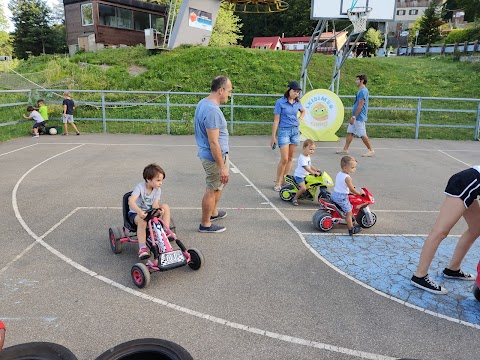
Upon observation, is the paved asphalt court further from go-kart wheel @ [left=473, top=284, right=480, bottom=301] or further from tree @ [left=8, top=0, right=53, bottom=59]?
tree @ [left=8, top=0, right=53, bottom=59]

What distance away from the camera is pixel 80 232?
5574 mm

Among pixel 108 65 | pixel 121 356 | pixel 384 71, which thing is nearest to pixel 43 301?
pixel 121 356

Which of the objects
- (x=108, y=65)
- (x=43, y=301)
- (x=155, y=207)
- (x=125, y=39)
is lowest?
(x=43, y=301)

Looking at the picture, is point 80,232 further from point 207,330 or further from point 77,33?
point 77,33

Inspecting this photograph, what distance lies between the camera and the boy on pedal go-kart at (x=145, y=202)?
450 centimetres

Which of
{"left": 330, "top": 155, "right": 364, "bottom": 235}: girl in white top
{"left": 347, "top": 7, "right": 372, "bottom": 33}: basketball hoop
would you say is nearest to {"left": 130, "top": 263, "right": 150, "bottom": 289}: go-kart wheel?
{"left": 330, "top": 155, "right": 364, "bottom": 235}: girl in white top

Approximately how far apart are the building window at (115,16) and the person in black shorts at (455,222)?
95.0ft

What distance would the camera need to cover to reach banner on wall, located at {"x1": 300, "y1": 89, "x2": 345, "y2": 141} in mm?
12789

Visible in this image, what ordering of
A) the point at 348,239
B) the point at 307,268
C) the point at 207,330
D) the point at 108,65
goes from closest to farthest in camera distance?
1. the point at 207,330
2. the point at 307,268
3. the point at 348,239
4. the point at 108,65

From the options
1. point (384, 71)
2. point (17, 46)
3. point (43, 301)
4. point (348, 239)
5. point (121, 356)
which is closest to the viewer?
point (121, 356)

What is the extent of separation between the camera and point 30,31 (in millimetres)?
45250

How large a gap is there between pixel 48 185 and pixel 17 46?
4694cm

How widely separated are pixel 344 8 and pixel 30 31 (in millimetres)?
43340

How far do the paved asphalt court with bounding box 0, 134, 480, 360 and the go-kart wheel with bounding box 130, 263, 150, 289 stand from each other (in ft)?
0.29
